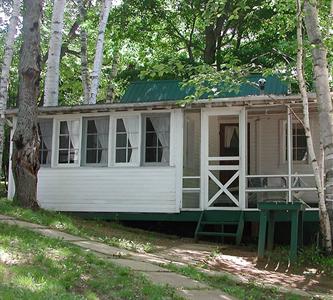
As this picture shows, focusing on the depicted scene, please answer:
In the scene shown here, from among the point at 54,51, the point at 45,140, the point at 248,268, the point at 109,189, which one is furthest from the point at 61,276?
the point at 54,51

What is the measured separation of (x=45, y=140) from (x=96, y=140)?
1535 mm

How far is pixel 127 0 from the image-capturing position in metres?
22.9

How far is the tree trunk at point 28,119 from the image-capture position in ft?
40.2

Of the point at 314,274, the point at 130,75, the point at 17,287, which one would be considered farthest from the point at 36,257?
the point at 130,75

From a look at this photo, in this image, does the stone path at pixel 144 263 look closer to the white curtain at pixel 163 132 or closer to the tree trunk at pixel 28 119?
the tree trunk at pixel 28 119

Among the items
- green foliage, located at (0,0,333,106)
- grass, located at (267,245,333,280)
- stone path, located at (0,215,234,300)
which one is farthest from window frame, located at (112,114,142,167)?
green foliage, located at (0,0,333,106)

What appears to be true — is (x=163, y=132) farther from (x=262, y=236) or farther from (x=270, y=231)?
(x=262, y=236)

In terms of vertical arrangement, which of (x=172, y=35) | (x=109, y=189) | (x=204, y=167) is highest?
(x=172, y=35)

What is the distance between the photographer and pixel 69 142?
1413 cm

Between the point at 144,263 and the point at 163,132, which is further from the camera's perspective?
the point at 163,132

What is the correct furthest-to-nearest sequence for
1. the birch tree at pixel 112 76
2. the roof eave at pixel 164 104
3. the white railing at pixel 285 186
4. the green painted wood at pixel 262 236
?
the birch tree at pixel 112 76
the white railing at pixel 285 186
the roof eave at pixel 164 104
the green painted wood at pixel 262 236

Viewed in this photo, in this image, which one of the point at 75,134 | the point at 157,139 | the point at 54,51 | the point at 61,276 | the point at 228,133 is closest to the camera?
the point at 61,276

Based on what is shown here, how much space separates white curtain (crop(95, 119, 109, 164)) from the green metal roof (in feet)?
3.47

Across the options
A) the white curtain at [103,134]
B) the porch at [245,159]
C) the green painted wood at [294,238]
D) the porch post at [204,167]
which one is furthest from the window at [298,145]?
the white curtain at [103,134]
